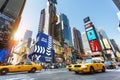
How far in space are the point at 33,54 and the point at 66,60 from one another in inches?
1379

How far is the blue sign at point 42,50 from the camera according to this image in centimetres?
4685

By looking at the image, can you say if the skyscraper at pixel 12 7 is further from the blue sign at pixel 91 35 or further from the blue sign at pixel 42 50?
the blue sign at pixel 91 35

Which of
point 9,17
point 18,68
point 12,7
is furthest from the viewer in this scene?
point 12,7

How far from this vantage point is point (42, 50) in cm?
4934

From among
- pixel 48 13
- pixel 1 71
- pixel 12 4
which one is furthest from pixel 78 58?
pixel 1 71

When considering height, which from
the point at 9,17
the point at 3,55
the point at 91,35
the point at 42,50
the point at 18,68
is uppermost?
the point at 9,17

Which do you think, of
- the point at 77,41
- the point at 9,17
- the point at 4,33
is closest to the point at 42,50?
the point at 4,33

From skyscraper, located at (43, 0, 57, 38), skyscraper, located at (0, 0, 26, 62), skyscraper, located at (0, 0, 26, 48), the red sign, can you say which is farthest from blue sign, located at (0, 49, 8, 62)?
skyscraper, located at (43, 0, 57, 38)

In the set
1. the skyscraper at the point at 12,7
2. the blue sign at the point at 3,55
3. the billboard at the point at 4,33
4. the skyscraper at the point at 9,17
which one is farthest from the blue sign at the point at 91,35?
the blue sign at the point at 3,55

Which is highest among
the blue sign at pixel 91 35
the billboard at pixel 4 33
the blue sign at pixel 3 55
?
the blue sign at pixel 91 35

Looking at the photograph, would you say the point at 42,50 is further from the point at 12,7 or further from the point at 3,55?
the point at 12,7

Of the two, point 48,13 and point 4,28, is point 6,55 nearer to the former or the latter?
point 4,28

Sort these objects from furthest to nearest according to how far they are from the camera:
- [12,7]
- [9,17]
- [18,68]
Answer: [12,7]
[9,17]
[18,68]

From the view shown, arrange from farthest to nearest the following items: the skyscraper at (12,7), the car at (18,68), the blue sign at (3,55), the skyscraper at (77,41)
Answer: the skyscraper at (77,41) → the skyscraper at (12,7) → the blue sign at (3,55) → the car at (18,68)
